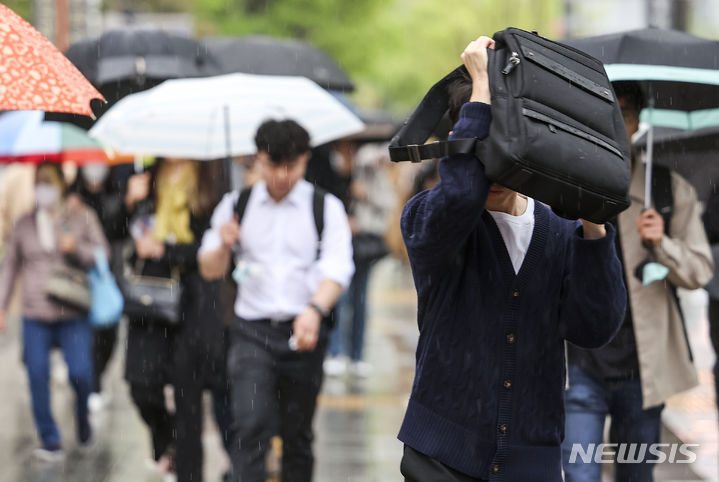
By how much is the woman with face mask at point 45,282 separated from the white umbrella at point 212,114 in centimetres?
162

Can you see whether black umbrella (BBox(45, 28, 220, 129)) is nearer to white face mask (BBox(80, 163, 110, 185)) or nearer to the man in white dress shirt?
the man in white dress shirt

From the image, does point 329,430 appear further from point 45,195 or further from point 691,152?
point 691,152

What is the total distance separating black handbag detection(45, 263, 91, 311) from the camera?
24.8ft

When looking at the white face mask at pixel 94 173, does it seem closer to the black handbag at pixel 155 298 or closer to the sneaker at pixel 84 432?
the sneaker at pixel 84 432

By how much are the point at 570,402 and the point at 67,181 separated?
16.0 feet

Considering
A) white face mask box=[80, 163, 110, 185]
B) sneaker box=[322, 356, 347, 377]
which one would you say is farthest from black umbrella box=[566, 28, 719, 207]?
sneaker box=[322, 356, 347, 377]

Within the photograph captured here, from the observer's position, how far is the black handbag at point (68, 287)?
7.55 meters

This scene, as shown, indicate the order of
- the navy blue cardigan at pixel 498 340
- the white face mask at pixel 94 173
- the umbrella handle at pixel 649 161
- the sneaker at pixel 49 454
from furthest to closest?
1. the white face mask at pixel 94 173
2. the sneaker at pixel 49 454
3. the umbrella handle at pixel 649 161
4. the navy blue cardigan at pixel 498 340

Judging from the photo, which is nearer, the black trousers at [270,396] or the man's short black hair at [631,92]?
the man's short black hair at [631,92]

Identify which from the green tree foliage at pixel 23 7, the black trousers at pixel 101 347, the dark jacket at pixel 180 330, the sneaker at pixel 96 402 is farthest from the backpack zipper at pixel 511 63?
the green tree foliage at pixel 23 7

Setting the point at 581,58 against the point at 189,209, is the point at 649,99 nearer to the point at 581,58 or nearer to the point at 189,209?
the point at 581,58

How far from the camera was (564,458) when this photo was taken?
15.0 feet

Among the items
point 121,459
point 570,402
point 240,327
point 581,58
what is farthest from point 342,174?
point 581,58

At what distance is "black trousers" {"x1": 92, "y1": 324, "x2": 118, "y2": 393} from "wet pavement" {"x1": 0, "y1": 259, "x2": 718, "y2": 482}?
13.6 inches
